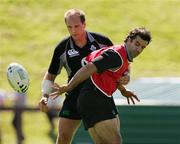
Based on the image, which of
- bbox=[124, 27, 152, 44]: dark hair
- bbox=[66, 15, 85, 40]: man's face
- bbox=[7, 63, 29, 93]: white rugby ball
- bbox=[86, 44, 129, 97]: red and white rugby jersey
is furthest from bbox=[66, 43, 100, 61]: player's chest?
bbox=[124, 27, 152, 44]: dark hair

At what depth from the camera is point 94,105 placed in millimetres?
9016

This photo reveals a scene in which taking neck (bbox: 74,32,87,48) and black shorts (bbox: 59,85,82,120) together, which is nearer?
neck (bbox: 74,32,87,48)

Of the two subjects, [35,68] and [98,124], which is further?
[35,68]

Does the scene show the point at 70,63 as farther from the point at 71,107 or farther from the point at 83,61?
the point at 71,107

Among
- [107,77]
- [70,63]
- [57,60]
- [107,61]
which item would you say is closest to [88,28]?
[57,60]

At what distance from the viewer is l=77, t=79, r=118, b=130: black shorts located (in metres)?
9.01

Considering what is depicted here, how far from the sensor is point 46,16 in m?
27.5

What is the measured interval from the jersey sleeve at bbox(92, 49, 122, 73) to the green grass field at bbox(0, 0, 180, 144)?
12293 mm

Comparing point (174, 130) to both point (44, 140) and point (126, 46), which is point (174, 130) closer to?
point (126, 46)

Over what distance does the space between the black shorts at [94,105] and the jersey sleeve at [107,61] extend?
0.38m

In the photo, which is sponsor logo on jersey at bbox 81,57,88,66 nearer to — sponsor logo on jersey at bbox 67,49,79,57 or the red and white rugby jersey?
sponsor logo on jersey at bbox 67,49,79,57

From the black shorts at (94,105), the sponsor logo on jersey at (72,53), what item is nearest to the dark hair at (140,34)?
the black shorts at (94,105)

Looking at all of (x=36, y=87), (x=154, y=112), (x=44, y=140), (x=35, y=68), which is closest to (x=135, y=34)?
(x=154, y=112)

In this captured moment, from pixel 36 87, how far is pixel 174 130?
415 inches
